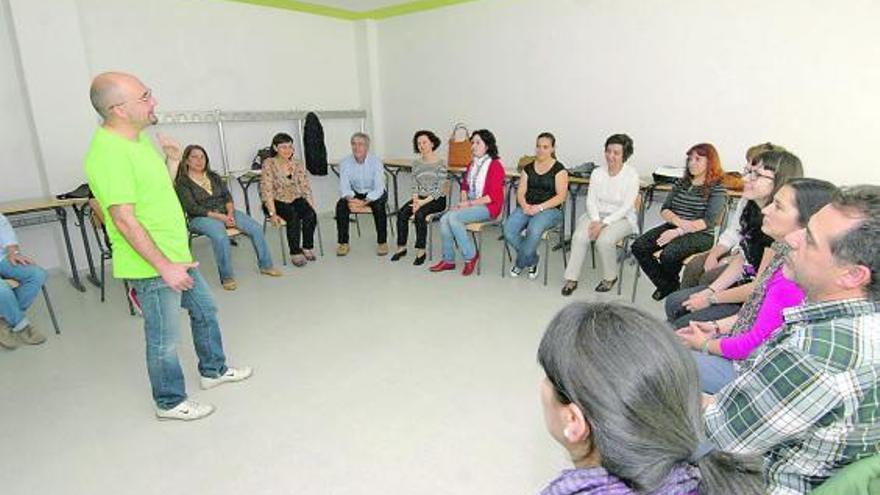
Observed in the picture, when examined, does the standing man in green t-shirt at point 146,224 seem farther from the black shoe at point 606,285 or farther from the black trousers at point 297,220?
the black shoe at point 606,285

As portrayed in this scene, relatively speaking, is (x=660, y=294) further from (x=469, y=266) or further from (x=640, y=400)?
(x=640, y=400)

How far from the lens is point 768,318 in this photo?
5.29 ft

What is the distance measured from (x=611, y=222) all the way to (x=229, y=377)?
272 cm

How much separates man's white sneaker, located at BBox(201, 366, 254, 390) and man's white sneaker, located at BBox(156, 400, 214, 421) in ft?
0.72

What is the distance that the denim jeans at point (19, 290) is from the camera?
2.89m

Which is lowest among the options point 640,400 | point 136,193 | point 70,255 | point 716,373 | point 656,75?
point 70,255

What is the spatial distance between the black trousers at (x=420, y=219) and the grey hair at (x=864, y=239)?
354cm

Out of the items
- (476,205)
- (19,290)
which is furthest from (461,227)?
(19,290)

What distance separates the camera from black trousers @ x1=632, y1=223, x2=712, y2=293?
3.23 meters

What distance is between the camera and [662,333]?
2.24ft

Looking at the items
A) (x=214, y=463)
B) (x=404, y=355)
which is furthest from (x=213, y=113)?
(x=214, y=463)

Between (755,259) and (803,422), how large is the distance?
1604 mm

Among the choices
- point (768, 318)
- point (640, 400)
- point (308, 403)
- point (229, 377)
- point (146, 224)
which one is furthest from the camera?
point (229, 377)

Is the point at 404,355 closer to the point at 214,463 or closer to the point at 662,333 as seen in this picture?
the point at 214,463
